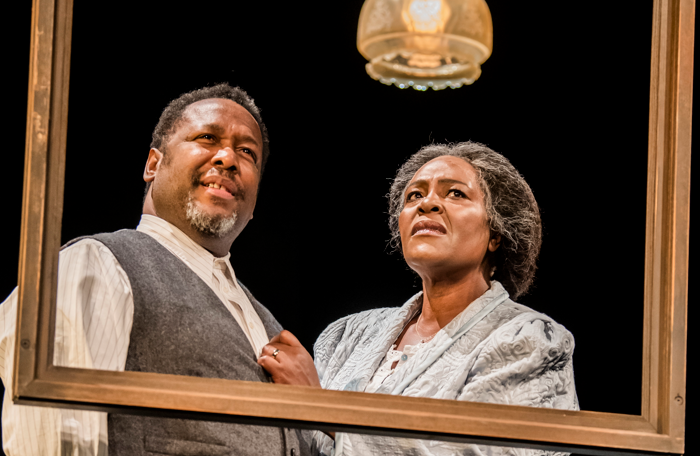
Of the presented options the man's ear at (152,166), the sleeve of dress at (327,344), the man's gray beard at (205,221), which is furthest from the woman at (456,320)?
the man's ear at (152,166)

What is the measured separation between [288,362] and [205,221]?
0.95 feet

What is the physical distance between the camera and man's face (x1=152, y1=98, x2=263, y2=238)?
1.58m

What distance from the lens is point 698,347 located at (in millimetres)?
2084

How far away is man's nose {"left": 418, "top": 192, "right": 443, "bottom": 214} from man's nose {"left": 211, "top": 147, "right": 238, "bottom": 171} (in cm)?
36

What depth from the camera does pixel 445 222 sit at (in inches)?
66.2

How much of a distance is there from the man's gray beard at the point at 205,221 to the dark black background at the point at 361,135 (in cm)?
4

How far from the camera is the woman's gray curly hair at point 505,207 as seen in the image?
170 cm

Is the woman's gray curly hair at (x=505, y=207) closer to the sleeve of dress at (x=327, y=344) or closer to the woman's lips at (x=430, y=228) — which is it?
the woman's lips at (x=430, y=228)

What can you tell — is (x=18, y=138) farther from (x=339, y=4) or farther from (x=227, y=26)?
(x=339, y=4)

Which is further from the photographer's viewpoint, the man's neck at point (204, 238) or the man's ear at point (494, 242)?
the man's ear at point (494, 242)

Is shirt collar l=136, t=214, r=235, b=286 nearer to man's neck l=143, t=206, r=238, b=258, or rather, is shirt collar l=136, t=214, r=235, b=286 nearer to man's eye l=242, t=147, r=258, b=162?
man's neck l=143, t=206, r=238, b=258

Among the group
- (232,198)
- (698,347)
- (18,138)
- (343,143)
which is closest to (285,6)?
(343,143)

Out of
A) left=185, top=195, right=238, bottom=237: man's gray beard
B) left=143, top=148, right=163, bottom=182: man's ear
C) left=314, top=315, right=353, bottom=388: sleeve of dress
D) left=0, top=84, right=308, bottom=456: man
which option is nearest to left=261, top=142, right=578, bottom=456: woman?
left=314, top=315, right=353, bottom=388: sleeve of dress

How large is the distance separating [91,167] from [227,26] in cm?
36
